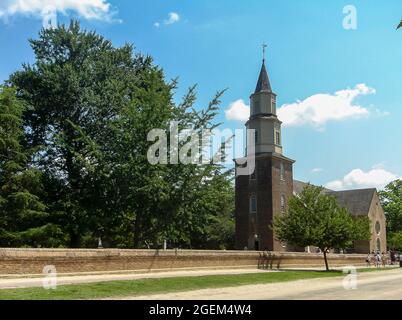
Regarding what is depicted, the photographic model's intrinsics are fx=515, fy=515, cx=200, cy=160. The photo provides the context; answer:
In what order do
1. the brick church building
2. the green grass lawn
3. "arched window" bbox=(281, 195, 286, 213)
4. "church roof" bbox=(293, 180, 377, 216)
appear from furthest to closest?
1. "church roof" bbox=(293, 180, 377, 216)
2. "arched window" bbox=(281, 195, 286, 213)
3. the brick church building
4. the green grass lawn

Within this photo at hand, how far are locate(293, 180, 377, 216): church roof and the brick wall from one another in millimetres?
35427

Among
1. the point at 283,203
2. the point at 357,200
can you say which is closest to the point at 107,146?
the point at 283,203

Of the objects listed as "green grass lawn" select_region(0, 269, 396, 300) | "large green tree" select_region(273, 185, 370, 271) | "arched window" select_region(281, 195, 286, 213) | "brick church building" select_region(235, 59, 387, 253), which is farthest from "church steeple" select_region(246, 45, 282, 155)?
"green grass lawn" select_region(0, 269, 396, 300)

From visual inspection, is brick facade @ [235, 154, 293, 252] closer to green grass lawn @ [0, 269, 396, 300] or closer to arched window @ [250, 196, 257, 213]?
arched window @ [250, 196, 257, 213]

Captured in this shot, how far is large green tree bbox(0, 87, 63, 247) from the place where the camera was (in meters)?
33.1

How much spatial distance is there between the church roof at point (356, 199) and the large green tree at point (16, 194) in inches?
1743

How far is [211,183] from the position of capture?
33.3 meters

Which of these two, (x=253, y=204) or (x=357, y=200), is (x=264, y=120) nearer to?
(x=253, y=204)

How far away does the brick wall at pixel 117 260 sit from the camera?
21.7 m

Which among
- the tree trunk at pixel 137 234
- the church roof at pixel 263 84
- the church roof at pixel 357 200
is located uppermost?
the church roof at pixel 263 84

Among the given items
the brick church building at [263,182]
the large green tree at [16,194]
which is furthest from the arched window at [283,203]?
the large green tree at [16,194]

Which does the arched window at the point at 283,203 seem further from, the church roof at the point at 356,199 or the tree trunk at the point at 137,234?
the tree trunk at the point at 137,234
